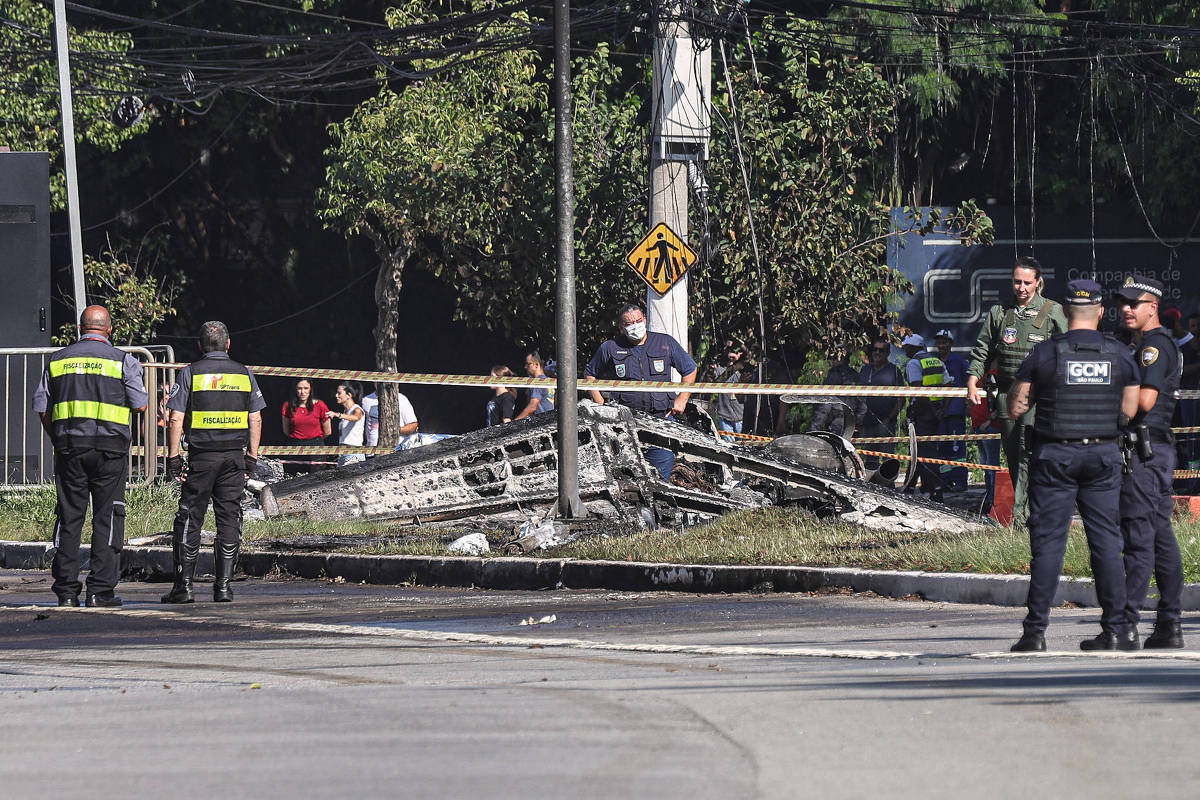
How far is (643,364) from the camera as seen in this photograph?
15391 millimetres

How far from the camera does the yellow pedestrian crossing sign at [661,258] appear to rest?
16.1m

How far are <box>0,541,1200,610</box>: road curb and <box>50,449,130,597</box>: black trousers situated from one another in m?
2.13

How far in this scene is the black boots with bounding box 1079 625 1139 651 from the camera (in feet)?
25.0

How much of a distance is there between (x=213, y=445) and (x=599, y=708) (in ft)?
18.2

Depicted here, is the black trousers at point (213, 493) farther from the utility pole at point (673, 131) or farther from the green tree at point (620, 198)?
the green tree at point (620, 198)

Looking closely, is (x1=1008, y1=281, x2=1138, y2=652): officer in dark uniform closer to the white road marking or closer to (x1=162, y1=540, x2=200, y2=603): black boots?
the white road marking

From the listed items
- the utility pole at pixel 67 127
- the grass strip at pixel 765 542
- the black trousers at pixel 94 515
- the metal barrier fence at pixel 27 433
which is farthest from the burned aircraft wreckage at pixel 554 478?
the utility pole at pixel 67 127

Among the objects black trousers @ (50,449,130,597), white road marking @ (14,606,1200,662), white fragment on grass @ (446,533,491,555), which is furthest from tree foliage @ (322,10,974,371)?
white road marking @ (14,606,1200,662)

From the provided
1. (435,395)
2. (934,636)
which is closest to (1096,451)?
(934,636)

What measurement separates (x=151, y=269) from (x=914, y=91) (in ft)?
47.7

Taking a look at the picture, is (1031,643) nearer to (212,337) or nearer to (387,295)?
(212,337)

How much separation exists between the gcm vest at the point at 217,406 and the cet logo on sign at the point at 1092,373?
5.53m

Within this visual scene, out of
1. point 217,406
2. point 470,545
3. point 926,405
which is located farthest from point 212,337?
point 926,405

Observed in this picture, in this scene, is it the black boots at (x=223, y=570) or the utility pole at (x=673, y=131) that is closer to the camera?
the black boots at (x=223, y=570)
